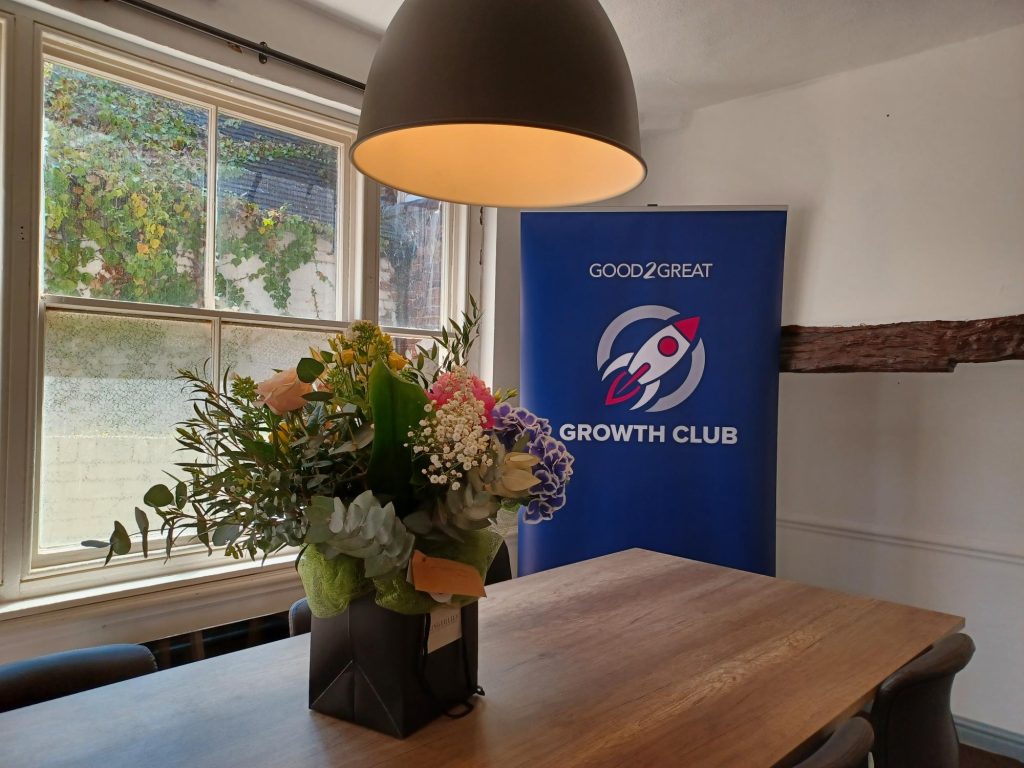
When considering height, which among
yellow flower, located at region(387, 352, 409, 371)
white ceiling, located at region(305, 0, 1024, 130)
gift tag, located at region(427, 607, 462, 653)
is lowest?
gift tag, located at region(427, 607, 462, 653)

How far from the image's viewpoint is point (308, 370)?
103 cm

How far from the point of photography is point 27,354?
2018mm

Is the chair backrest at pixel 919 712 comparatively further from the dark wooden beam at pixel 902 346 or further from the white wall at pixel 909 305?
the white wall at pixel 909 305

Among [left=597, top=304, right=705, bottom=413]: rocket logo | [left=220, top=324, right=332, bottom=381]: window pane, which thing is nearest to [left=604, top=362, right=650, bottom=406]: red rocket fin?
[left=597, top=304, right=705, bottom=413]: rocket logo

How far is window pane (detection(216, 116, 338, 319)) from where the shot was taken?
2506 mm

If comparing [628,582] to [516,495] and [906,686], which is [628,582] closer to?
[906,686]

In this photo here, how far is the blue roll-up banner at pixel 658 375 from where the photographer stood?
2850 millimetres

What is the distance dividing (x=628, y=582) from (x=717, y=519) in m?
1.02

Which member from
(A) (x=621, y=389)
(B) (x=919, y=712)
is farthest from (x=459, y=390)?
(A) (x=621, y=389)

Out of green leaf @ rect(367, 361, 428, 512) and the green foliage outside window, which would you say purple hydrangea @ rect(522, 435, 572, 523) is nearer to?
green leaf @ rect(367, 361, 428, 512)

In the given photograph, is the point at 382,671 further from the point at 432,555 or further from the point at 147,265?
the point at 147,265

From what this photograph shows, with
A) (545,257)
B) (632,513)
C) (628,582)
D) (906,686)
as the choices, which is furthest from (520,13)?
(632,513)

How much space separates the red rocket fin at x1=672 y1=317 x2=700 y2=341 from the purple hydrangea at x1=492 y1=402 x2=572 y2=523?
1.87 m

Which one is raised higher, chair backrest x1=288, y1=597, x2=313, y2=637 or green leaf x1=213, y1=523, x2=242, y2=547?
green leaf x1=213, y1=523, x2=242, y2=547
